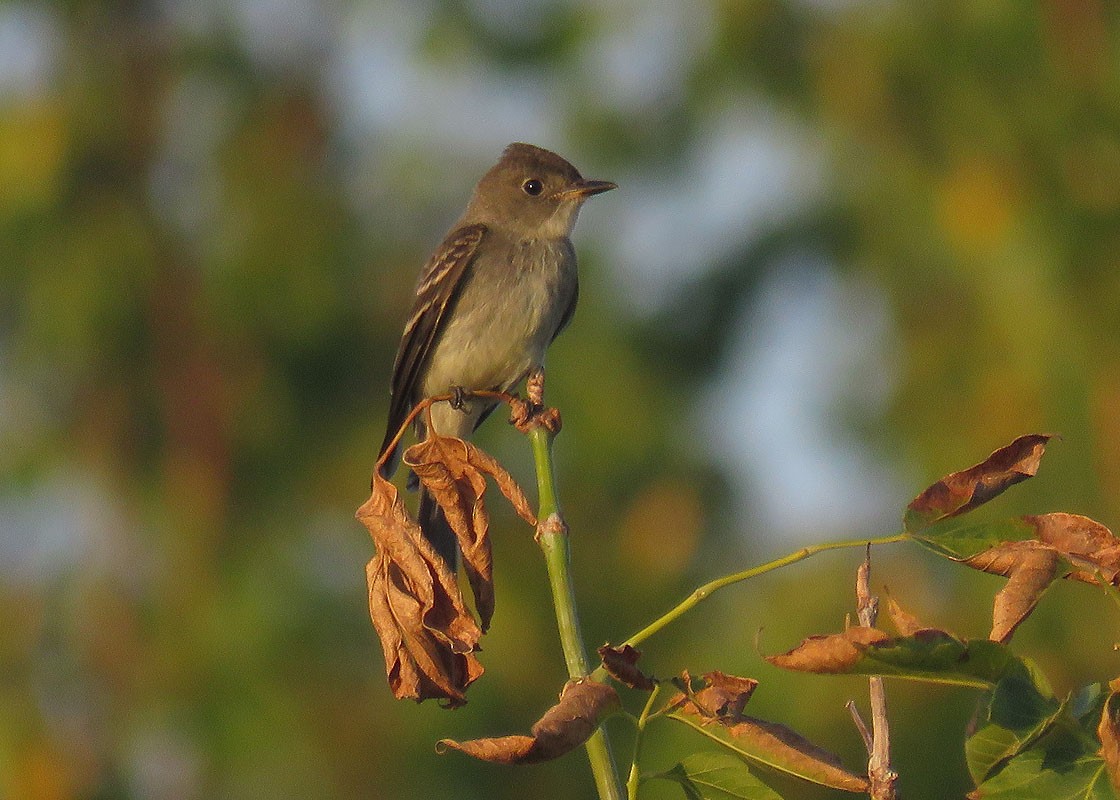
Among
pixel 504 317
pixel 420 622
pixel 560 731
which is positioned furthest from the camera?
pixel 504 317

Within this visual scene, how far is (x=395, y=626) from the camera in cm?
226

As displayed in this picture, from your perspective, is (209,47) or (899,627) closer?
(899,627)

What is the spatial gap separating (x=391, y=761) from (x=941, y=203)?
3.60 metres

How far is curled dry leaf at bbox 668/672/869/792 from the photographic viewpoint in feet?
6.22

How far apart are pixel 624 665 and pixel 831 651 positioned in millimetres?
243

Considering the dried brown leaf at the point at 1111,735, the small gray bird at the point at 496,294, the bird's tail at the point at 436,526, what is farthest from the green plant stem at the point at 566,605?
the small gray bird at the point at 496,294

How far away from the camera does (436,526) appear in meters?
5.11

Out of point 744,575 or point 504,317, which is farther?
point 504,317

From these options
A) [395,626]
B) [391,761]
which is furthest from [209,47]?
[395,626]

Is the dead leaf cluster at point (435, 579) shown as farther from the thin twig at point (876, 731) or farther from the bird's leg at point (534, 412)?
the thin twig at point (876, 731)

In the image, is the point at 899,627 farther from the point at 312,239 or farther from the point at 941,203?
the point at 312,239

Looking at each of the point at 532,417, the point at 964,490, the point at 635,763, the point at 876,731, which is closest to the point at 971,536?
the point at 964,490

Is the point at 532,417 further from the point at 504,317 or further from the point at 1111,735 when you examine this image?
the point at 504,317

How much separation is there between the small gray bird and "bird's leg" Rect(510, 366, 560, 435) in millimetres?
2145
